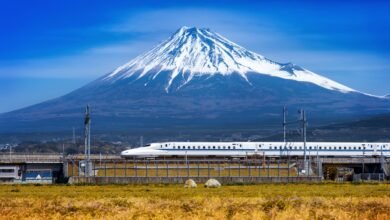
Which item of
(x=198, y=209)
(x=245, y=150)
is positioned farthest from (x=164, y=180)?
(x=245, y=150)

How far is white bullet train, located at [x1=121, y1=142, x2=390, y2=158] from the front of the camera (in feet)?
443

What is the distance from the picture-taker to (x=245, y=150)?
139500 millimetres

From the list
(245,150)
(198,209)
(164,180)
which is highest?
(245,150)

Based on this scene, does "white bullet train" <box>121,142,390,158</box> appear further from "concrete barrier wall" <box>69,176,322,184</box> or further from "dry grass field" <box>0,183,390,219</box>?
"dry grass field" <box>0,183,390,219</box>

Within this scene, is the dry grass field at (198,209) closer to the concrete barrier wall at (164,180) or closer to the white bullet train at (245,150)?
the concrete barrier wall at (164,180)

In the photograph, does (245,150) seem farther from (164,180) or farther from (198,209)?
(198,209)

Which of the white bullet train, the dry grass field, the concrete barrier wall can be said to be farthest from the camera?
the white bullet train

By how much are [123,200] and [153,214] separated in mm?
6838

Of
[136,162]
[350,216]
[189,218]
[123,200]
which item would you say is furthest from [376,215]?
[136,162]

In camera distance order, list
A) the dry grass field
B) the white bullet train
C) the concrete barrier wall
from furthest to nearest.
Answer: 1. the white bullet train
2. the concrete barrier wall
3. the dry grass field

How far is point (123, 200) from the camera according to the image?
4241 centimetres

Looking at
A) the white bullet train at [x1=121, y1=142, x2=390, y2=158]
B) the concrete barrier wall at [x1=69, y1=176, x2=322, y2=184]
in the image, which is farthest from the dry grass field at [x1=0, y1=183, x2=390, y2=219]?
the white bullet train at [x1=121, y1=142, x2=390, y2=158]

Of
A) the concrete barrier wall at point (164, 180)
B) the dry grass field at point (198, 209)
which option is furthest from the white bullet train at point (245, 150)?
the dry grass field at point (198, 209)

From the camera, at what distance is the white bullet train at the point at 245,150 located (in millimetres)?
135000
